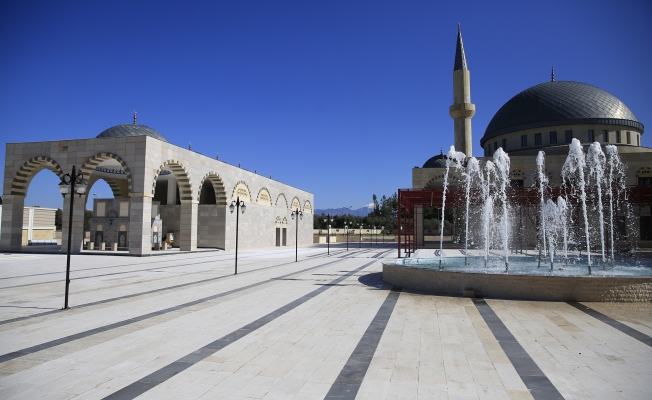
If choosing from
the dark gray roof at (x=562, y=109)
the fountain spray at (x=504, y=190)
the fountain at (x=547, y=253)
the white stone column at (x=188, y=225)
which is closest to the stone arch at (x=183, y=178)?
the white stone column at (x=188, y=225)

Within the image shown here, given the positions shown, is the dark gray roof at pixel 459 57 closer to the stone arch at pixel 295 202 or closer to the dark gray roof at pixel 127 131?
the stone arch at pixel 295 202

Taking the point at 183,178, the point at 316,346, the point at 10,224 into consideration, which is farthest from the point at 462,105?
the point at 10,224

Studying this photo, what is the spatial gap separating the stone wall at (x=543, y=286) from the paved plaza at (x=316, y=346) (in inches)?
13.8

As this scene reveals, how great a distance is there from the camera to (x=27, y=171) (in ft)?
84.6

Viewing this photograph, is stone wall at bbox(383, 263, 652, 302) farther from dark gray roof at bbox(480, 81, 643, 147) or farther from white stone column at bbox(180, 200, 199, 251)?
dark gray roof at bbox(480, 81, 643, 147)

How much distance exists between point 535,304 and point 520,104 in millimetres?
36043

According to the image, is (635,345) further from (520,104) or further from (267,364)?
(520,104)

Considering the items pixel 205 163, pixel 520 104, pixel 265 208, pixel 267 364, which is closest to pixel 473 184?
pixel 520 104

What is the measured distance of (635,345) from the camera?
5840 mm

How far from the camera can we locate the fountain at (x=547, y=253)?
9.04 meters

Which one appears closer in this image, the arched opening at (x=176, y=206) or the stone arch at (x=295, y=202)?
the arched opening at (x=176, y=206)

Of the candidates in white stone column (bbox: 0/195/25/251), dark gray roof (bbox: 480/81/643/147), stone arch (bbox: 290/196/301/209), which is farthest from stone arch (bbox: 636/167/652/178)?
white stone column (bbox: 0/195/25/251)

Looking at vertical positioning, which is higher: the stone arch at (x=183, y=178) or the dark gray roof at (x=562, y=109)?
the dark gray roof at (x=562, y=109)

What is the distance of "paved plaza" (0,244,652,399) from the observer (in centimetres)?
435
